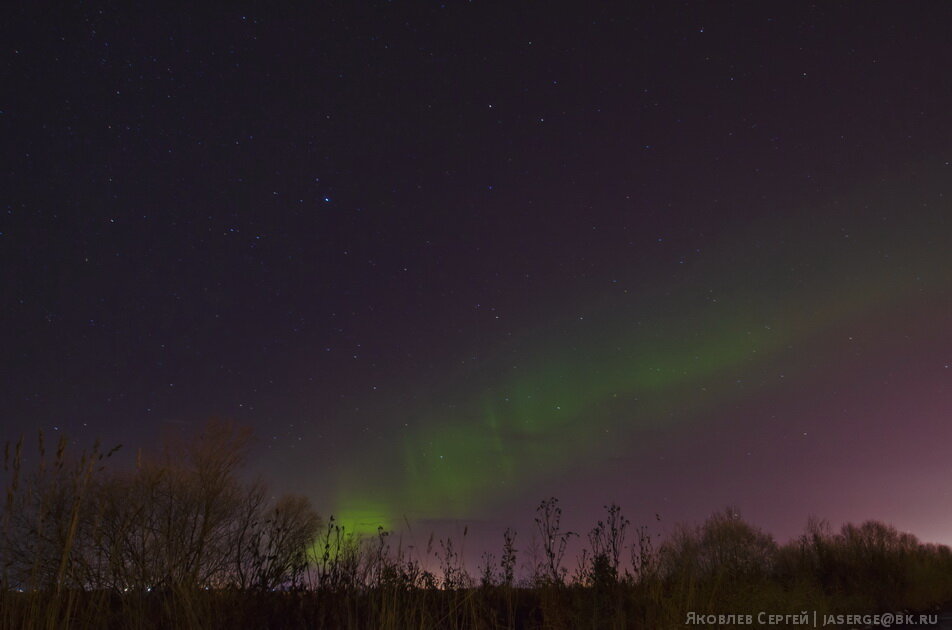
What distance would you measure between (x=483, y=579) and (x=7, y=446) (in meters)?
6.00

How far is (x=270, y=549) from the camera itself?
5.45 meters

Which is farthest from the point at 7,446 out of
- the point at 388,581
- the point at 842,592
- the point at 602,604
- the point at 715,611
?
the point at 842,592

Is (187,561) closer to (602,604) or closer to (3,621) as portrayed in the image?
(3,621)

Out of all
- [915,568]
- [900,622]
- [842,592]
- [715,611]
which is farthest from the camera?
[915,568]

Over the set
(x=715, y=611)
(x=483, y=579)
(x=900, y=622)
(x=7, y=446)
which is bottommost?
(x=900, y=622)

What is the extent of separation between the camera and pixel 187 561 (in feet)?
18.1

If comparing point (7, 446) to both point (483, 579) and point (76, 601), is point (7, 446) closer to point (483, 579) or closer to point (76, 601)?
point (76, 601)

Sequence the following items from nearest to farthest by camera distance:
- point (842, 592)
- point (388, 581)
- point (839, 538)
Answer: point (388, 581) < point (842, 592) < point (839, 538)

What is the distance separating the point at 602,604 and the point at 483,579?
1693 mm

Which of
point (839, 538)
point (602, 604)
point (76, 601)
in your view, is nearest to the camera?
point (76, 601)

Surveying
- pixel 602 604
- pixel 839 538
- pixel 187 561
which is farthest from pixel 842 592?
pixel 187 561

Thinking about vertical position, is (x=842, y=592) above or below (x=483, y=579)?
below

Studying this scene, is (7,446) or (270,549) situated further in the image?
(270,549)

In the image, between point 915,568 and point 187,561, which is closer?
point 187,561
